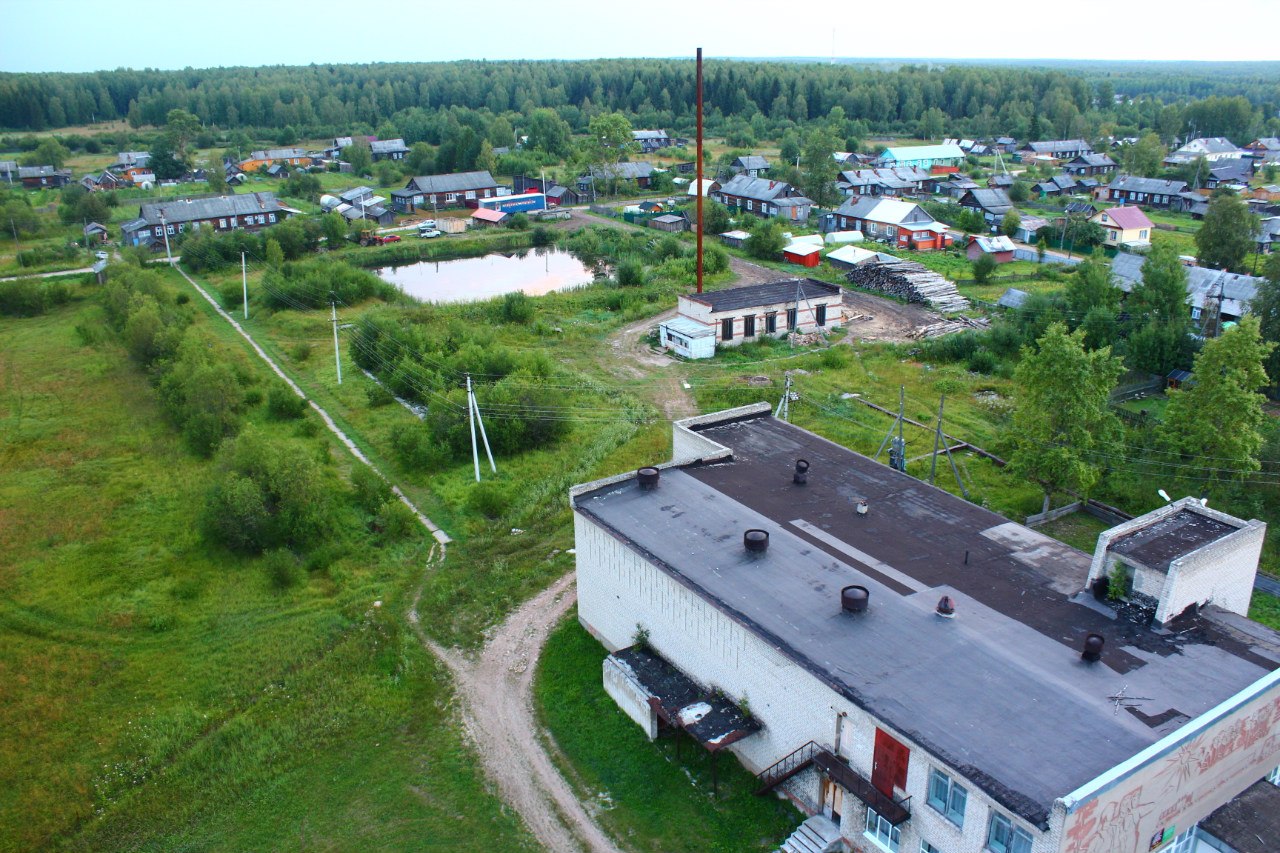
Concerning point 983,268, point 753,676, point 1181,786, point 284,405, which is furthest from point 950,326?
point 1181,786

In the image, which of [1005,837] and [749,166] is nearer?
[1005,837]

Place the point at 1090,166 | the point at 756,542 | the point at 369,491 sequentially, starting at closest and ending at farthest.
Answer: the point at 756,542, the point at 369,491, the point at 1090,166

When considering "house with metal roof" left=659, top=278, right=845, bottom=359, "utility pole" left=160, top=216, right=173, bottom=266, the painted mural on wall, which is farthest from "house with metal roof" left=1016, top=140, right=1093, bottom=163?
the painted mural on wall

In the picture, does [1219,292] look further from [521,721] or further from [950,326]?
[521,721]

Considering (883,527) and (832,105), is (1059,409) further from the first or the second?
(832,105)

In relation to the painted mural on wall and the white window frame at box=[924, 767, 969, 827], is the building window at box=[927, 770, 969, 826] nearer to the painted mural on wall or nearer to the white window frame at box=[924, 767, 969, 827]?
→ the white window frame at box=[924, 767, 969, 827]

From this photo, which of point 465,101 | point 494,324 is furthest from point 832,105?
point 494,324

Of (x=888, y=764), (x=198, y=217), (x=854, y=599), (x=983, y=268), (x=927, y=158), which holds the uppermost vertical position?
(x=927, y=158)
